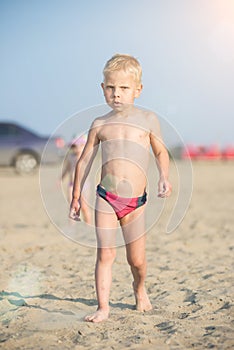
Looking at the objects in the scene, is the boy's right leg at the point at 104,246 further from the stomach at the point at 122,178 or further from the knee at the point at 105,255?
the stomach at the point at 122,178

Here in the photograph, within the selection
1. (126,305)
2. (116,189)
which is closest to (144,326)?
(126,305)

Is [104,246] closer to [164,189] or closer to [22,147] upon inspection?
[164,189]

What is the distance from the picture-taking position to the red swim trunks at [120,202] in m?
3.80

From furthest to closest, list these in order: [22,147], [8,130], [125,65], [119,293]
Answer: [8,130]
[22,147]
[119,293]
[125,65]

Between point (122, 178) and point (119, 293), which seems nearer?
point (122, 178)

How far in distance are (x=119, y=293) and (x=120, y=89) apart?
74.0 inches

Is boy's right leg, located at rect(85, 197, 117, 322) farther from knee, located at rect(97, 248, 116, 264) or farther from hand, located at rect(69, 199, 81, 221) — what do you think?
hand, located at rect(69, 199, 81, 221)

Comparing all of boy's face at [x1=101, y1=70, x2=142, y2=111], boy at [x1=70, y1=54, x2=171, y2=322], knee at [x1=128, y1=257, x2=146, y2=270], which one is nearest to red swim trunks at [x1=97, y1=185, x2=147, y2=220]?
boy at [x1=70, y1=54, x2=171, y2=322]

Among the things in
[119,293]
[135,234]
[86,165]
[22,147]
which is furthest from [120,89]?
[22,147]

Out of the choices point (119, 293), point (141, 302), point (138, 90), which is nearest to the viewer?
point (138, 90)

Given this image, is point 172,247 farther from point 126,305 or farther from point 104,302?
point 104,302

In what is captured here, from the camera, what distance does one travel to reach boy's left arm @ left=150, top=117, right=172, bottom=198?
384 cm

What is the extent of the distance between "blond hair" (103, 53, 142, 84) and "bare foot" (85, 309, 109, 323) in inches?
64.0

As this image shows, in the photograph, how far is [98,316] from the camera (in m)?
3.84
